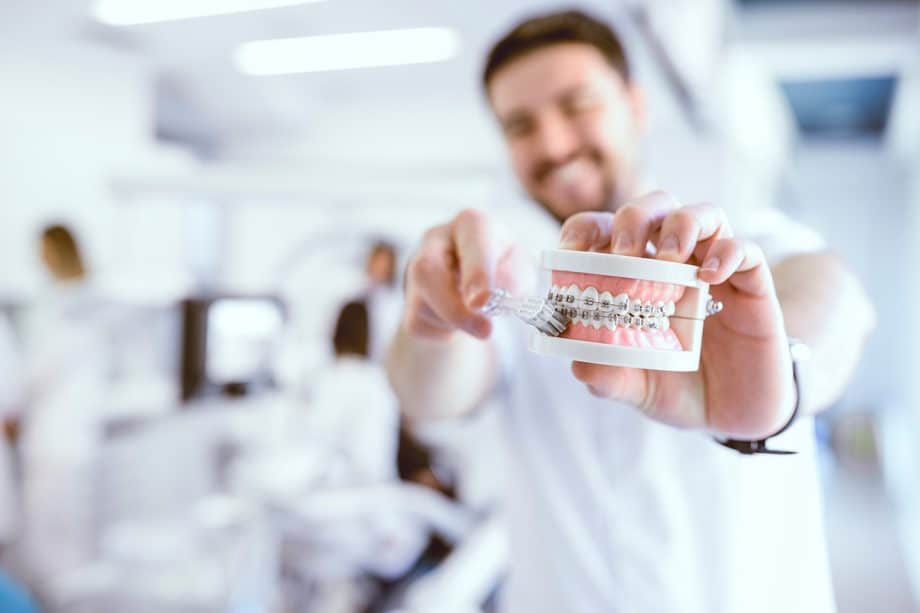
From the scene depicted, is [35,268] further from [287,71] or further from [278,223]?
[287,71]

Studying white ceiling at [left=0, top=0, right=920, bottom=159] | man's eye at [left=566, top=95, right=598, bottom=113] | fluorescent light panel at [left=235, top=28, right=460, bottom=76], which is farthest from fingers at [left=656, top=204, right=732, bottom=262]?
fluorescent light panel at [left=235, top=28, right=460, bottom=76]

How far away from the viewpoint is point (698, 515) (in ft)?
1.85

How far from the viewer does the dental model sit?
12.0 inches

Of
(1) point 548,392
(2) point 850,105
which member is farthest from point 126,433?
(2) point 850,105

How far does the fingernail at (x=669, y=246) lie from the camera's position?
1.03 ft

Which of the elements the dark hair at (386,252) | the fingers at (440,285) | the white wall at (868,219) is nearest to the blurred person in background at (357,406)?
the dark hair at (386,252)

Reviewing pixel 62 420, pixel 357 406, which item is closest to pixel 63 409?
pixel 62 420

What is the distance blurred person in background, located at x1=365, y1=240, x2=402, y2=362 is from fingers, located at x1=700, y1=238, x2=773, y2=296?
1664 millimetres

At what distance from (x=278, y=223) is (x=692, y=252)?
2.22 metres

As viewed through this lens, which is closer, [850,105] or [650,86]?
[650,86]

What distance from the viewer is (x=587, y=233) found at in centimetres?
34

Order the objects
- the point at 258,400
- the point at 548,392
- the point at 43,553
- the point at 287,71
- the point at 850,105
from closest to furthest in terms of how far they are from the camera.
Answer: the point at 548,392 → the point at 43,553 → the point at 258,400 → the point at 287,71 → the point at 850,105

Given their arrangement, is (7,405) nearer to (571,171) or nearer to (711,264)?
(571,171)

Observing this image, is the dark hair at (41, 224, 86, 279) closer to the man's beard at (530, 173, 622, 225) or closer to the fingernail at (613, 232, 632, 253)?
the man's beard at (530, 173, 622, 225)
